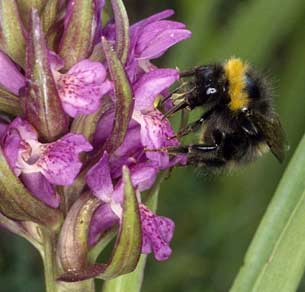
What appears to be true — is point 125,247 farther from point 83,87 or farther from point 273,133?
point 273,133

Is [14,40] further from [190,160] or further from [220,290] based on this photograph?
[220,290]

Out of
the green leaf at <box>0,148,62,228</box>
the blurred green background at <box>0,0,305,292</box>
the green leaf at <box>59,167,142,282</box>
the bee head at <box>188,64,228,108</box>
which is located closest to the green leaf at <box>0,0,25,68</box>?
the green leaf at <box>0,148,62,228</box>

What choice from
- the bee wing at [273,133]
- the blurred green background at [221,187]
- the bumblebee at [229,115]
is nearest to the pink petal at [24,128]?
the bumblebee at [229,115]

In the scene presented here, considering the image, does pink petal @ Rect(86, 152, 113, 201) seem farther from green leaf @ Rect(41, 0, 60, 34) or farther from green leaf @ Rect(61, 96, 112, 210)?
green leaf @ Rect(41, 0, 60, 34)

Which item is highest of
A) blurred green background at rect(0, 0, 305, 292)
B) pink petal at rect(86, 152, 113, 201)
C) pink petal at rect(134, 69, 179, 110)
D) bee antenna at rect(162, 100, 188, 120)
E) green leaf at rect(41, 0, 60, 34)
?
green leaf at rect(41, 0, 60, 34)

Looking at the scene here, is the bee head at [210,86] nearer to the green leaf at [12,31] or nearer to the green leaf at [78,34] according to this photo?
the green leaf at [78,34]

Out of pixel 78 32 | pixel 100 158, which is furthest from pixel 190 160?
pixel 78 32
